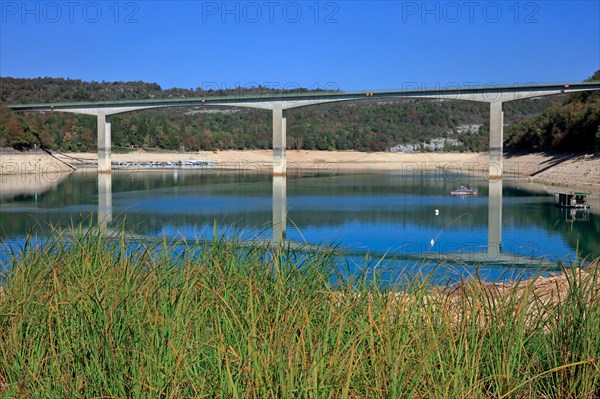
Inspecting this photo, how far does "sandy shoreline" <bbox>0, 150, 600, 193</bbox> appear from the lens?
5494 centimetres

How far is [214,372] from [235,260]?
2.63 meters

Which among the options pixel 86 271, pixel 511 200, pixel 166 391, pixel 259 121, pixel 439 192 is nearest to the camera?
pixel 166 391

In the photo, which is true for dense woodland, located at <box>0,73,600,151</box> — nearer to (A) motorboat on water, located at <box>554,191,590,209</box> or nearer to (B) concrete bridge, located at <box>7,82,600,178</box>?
(B) concrete bridge, located at <box>7,82,600,178</box>

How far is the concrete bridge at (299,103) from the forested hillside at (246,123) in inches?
558

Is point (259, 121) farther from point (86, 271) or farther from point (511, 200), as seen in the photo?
point (86, 271)

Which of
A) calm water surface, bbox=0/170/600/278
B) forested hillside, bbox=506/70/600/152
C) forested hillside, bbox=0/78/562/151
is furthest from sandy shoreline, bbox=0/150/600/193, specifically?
forested hillside, bbox=0/78/562/151

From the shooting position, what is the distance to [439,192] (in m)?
48.9

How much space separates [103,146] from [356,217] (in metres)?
55.2

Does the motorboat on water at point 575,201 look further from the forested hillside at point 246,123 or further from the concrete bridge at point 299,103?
the forested hillside at point 246,123

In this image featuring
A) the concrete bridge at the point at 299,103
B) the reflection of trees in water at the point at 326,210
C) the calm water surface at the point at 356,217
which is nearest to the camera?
the calm water surface at the point at 356,217

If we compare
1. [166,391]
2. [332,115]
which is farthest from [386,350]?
[332,115]

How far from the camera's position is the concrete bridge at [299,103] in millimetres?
64812

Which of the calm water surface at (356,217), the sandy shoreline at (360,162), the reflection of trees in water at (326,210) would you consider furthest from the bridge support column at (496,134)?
the calm water surface at (356,217)

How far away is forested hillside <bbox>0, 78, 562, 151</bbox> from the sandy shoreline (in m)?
7.67
